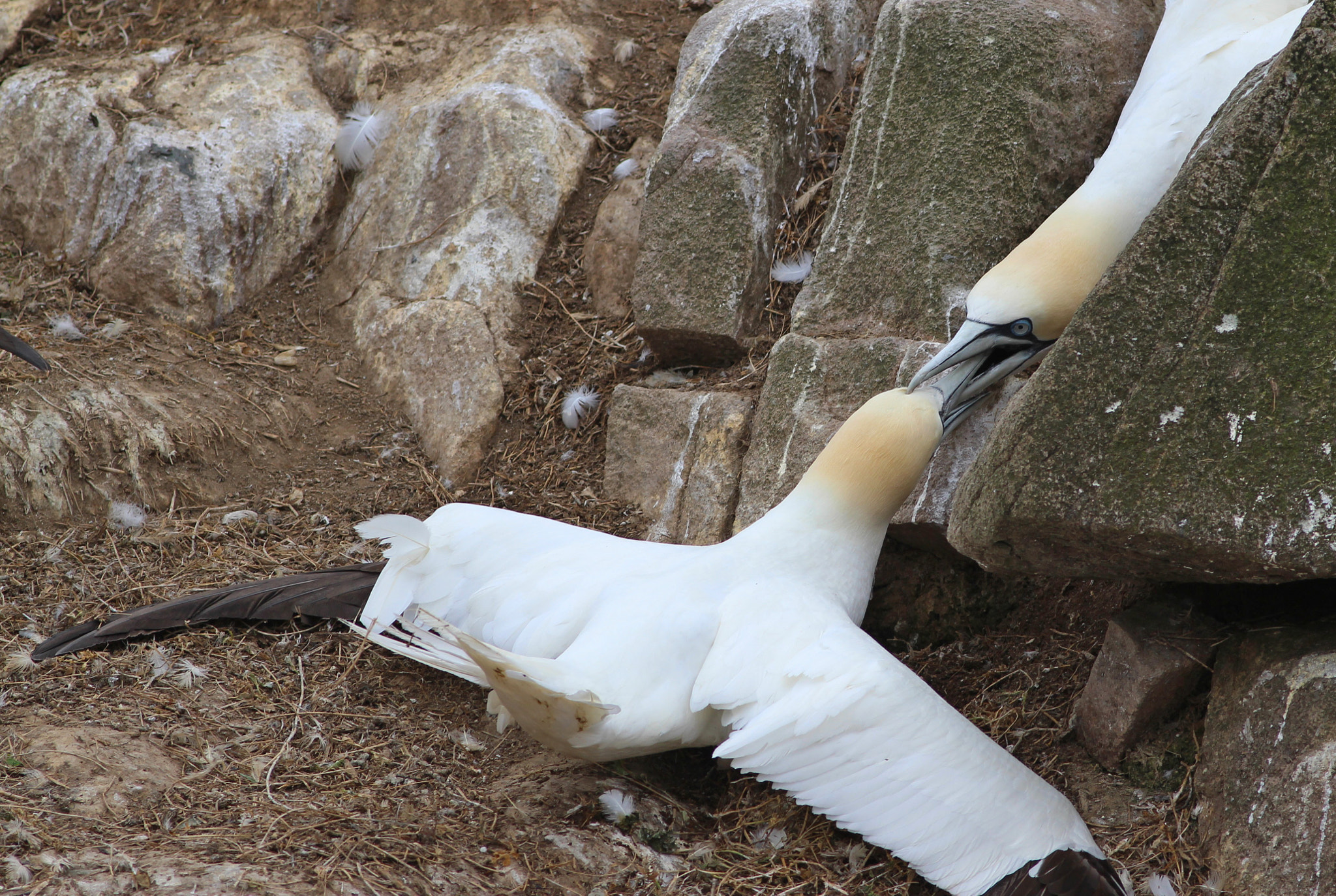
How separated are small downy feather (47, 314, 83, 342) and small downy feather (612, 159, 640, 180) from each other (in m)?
2.56

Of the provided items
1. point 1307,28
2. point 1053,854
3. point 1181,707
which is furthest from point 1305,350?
point 1053,854

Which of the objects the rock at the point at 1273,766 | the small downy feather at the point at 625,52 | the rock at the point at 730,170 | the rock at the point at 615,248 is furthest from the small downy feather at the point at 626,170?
Answer: the rock at the point at 1273,766

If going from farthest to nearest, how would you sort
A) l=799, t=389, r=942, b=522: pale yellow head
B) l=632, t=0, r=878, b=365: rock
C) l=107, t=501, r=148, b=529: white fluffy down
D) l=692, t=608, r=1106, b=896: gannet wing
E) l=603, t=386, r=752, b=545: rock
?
l=632, t=0, r=878, b=365: rock → l=107, t=501, r=148, b=529: white fluffy down → l=603, t=386, r=752, b=545: rock → l=799, t=389, r=942, b=522: pale yellow head → l=692, t=608, r=1106, b=896: gannet wing

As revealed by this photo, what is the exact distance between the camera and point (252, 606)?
145 inches

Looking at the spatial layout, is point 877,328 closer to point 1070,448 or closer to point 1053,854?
point 1070,448

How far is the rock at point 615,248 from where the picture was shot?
495 centimetres

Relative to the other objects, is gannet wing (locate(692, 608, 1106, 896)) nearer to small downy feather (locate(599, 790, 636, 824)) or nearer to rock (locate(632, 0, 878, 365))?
small downy feather (locate(599, 790, 636, 824))

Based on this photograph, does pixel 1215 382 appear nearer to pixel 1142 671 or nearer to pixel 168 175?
pixel 1142 671

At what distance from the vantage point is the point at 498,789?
3.04m

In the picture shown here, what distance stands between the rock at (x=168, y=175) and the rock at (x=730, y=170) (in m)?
2.02

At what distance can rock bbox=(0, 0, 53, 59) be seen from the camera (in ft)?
18.9

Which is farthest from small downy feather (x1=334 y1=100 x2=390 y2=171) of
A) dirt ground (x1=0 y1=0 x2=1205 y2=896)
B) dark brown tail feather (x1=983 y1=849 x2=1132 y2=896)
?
dark brown tail feather (x1=983 y1=849 x2=1132 y2=896)

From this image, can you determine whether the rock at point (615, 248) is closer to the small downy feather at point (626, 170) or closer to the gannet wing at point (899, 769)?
the small downy feather at point (626, 170)

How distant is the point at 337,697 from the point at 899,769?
180 cm
